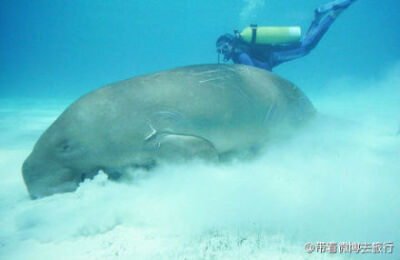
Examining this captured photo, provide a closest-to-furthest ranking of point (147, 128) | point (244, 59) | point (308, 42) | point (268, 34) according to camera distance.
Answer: point (147, 128) → point (244, 59) → point (268, 34) → point (308, 42)

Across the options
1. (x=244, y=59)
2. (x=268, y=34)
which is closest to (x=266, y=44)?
(x=268, y=34)

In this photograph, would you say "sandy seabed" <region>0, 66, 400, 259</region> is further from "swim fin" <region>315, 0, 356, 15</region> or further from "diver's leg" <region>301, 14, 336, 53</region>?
"swim fin" <region>315, 0, 356, 15</region>

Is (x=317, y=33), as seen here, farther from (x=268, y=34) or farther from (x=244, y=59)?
(x=244, y=59)

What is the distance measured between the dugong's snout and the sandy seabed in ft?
0.43

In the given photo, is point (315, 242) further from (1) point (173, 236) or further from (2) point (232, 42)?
(2) point (232, 42)

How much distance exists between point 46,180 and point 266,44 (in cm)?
708

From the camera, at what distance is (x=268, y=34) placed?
8258 millimetres

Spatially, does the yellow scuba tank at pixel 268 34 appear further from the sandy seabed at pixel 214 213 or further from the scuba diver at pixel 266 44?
the sandy seabed at pixel 214 213

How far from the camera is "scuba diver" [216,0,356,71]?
27.1ft

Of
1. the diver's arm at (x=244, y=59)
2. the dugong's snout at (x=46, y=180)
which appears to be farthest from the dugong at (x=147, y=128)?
the diver's arm at (x=244, y=59)

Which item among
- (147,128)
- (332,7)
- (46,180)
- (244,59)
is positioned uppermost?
(332,7)

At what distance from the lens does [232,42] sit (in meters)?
8.45

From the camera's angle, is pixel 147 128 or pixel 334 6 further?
pixel 334 6

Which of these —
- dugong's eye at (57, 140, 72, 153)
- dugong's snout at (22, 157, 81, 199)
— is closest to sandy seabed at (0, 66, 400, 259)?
dugong's snout at (22, 157, 81, 199)
